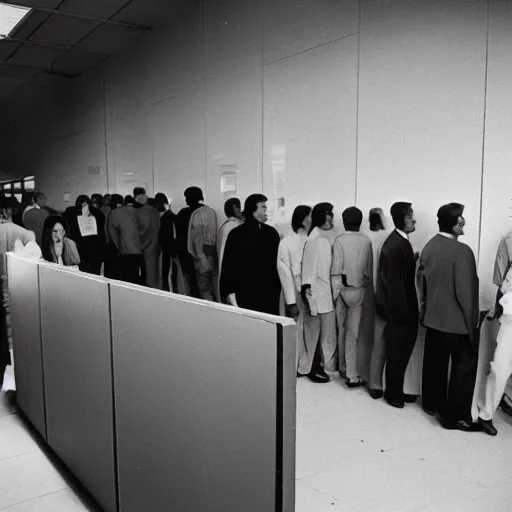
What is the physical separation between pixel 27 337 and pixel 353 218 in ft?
8.35

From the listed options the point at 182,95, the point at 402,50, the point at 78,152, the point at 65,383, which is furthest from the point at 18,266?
the point at 78,152

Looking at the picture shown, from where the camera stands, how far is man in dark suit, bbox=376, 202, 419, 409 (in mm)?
3835

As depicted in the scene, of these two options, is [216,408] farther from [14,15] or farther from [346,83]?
[14,15]

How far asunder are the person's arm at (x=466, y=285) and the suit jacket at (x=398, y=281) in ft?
1.48

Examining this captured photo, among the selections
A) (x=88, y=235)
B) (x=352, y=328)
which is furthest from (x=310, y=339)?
(x=88, y=235)

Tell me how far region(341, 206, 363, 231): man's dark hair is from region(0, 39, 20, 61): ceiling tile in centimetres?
635

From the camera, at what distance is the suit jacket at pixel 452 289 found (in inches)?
135

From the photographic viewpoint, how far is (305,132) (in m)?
5.13

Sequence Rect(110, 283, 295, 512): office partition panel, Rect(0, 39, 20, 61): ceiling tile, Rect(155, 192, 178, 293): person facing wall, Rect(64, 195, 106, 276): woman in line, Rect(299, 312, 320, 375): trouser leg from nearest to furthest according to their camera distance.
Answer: Rect(110, 283, 295, 512): office partition panel, Rect(299, 312, 320, 375): trouser leg, Rect(155, 192, 178, 293): person facing wall, Rect(64, 195, 106, 276): woman in line, Rect(0, 39, 20, 61): ceiling tile

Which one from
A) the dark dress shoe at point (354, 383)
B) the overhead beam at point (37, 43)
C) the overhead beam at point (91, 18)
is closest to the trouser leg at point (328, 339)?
the dark dress shoe at point (354, 383)

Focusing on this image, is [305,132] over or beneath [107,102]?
beneath

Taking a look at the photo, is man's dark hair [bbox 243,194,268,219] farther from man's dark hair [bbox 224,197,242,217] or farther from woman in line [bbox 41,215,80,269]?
woman in line [bbox 41,215,80,269]

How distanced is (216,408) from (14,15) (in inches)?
273

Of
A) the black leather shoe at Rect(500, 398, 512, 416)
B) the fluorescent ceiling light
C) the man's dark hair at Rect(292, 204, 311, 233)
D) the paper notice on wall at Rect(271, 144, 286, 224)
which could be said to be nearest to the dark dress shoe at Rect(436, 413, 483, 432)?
the black leather shoe at Rect(500, 398, 512, 416)
